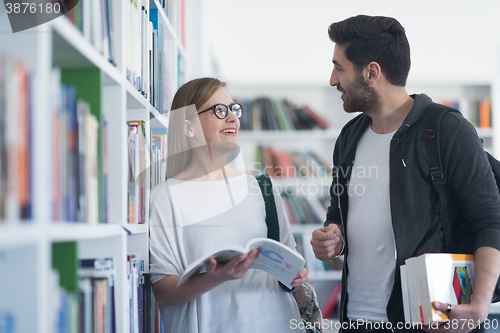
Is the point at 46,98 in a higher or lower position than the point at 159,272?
higher

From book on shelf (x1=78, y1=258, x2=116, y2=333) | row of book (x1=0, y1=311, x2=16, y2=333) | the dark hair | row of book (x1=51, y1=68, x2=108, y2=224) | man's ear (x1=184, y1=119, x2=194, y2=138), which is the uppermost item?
the dark hair

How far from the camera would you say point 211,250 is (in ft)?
4.75

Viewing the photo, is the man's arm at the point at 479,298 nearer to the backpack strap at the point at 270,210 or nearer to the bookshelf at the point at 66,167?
the backpack strap at the point at 270,210

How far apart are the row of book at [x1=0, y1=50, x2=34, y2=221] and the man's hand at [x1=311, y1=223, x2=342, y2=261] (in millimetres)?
1049

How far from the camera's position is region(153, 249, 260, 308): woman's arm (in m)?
1.27

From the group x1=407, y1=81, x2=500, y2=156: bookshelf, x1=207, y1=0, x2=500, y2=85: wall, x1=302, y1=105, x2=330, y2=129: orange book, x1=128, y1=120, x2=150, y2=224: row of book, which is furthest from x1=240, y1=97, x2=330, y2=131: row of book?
x1=128, y1=120, x2=150, y2=224: row of book

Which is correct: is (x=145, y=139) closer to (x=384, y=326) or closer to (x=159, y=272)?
(x=159, y=272)

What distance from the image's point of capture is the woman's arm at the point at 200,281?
4.17 ft

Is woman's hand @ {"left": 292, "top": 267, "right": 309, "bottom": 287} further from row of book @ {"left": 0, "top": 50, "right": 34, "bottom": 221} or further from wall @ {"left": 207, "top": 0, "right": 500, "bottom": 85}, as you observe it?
wall @ {"left": 207, "top": 0, "right": 500, "bottom": 85}

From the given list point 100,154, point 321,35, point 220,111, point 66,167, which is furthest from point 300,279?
point 321,35

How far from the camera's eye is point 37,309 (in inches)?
28.2

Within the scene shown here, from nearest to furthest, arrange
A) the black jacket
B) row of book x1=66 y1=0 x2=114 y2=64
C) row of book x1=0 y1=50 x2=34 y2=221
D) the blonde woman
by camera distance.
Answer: row of book x1=0 y1=50 x2=34 y2=221
row of book x1=66 y1=0 x2=114 y2=64
the black jacket
the blonde woman

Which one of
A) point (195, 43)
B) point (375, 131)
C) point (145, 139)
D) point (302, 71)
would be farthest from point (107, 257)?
point (302, 71)

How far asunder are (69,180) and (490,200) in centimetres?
109
